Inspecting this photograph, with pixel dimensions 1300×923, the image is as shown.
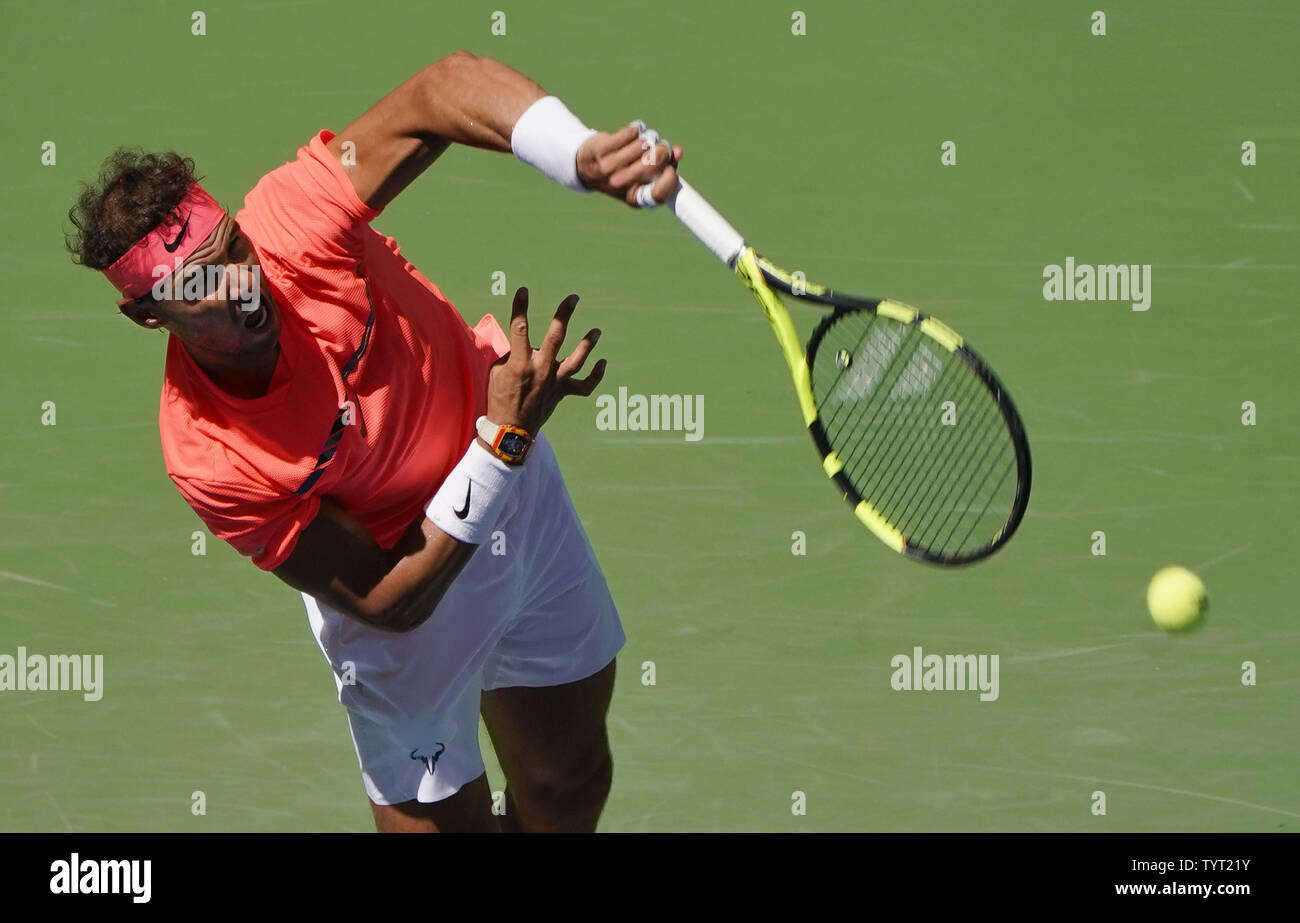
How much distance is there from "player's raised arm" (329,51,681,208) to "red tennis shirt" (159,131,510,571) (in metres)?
0.07

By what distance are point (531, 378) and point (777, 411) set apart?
90.7 inches

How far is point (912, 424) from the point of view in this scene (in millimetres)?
4062

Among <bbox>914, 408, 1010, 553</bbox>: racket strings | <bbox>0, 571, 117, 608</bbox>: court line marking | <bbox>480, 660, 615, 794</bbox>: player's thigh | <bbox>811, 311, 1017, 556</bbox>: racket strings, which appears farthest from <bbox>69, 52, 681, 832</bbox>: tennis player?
<bbox>0, 571, 117, 608</bbox>: court line marking

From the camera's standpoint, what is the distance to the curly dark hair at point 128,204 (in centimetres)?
308

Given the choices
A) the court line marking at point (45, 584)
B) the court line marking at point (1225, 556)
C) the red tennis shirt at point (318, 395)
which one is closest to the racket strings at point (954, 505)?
the court line marking at point (1225, 556)

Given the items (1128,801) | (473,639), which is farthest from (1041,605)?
(473,639)

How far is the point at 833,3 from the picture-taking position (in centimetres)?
649

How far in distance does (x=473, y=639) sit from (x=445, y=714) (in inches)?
7.6

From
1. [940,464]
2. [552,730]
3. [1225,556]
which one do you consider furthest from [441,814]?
[1225,556]

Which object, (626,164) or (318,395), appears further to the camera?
(318,395)

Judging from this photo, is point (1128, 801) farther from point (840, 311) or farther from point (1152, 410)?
point (840, 311)

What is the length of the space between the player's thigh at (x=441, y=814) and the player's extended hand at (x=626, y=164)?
1571 millimetres

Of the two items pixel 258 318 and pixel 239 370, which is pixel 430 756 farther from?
pixel 258 318

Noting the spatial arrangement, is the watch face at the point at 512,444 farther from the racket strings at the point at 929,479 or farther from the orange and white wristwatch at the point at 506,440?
the racket strings at the point at 929,479
